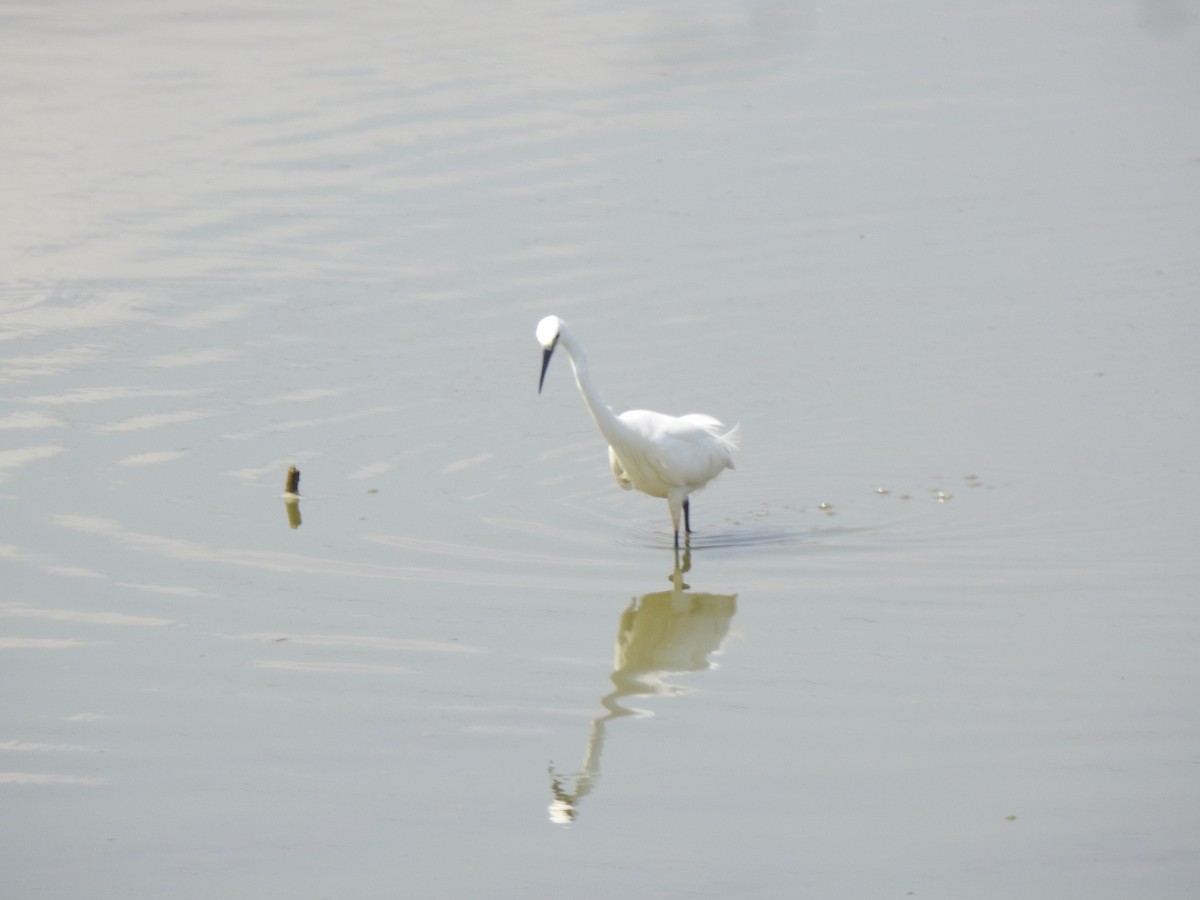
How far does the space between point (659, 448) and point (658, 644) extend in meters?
1.43

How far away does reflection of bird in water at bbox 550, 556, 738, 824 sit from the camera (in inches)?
255

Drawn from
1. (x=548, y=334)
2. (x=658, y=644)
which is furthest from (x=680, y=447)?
(x=658, y=644)

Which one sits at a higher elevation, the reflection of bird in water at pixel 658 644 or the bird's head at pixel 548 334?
the bird's head at pixel 548 334

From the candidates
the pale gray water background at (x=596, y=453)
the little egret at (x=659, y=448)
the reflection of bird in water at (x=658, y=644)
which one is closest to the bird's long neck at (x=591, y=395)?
the little egret at (x=659, y=448)

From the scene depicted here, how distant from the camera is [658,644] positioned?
7.50 m

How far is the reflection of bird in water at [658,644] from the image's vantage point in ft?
21.3

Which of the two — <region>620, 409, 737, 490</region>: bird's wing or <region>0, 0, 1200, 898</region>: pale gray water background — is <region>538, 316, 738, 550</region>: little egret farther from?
<region>0, 0, 1200, 898</region>: pale gray water background

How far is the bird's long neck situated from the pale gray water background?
561mm

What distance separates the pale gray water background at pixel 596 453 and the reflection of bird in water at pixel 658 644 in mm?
29

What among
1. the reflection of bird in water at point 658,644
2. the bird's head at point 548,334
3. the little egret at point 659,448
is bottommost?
the reflection of bird in water at point 658,644

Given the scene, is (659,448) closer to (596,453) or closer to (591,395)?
(591,395)

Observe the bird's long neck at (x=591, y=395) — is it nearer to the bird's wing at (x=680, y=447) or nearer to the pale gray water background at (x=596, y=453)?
the bird's wing at (x=680, y=447)

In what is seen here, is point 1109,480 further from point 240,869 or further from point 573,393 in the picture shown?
point 240,869

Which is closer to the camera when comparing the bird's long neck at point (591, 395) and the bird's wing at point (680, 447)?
the bird's long neck at point (591, 395)
